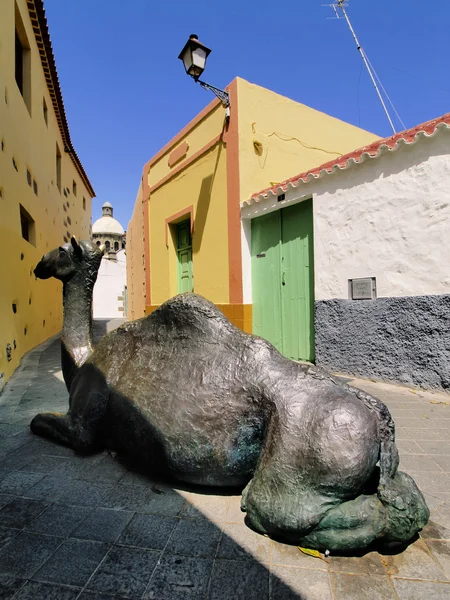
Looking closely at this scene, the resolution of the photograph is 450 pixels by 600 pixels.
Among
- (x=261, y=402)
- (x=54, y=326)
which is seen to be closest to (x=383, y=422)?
(x=261, y=402)

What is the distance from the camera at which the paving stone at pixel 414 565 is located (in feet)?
4.22

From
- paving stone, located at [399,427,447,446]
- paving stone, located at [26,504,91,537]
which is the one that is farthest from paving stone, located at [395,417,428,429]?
paving stone, located at [26,504,91,537]

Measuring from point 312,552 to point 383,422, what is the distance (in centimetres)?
57

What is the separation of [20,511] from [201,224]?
663 cm

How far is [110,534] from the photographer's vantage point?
1.51m

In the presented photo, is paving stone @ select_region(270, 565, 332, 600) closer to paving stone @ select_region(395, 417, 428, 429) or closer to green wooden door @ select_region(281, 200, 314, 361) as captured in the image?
paving stone @ select_region(395, 417, 428, 429)

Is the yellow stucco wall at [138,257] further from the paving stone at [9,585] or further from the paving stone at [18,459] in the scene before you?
the paving stone at [9,585]

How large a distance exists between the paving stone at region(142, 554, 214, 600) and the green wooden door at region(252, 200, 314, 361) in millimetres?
4351

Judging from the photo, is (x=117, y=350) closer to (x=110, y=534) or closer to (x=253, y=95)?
(x=110, y=534)

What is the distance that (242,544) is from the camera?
145cm

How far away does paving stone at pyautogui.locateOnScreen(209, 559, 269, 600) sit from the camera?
3.93 feet

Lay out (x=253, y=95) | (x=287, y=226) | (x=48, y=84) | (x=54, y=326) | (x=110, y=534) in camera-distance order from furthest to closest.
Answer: (x=54, y=326) → (x=48, y=84) → (x=253, y=95) → (x=287, y=226) → (x=110, y=534)

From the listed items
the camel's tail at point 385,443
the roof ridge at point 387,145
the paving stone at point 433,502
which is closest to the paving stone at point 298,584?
the camel's tail at point 385,443

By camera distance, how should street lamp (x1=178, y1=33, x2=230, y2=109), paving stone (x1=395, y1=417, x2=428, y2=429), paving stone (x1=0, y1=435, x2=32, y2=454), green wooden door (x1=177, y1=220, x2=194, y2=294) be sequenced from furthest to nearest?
1. green wooden door (x1=177, y1=220, x2=194, y2=294)
2. street lamp (x1=178, y1=33, x2=230, y2=109)
3. paving stone (x1=395, y1=417, x2=428, y2=429)
4. paving stone (x1=0, y1=435, x2=32, y2=454)
